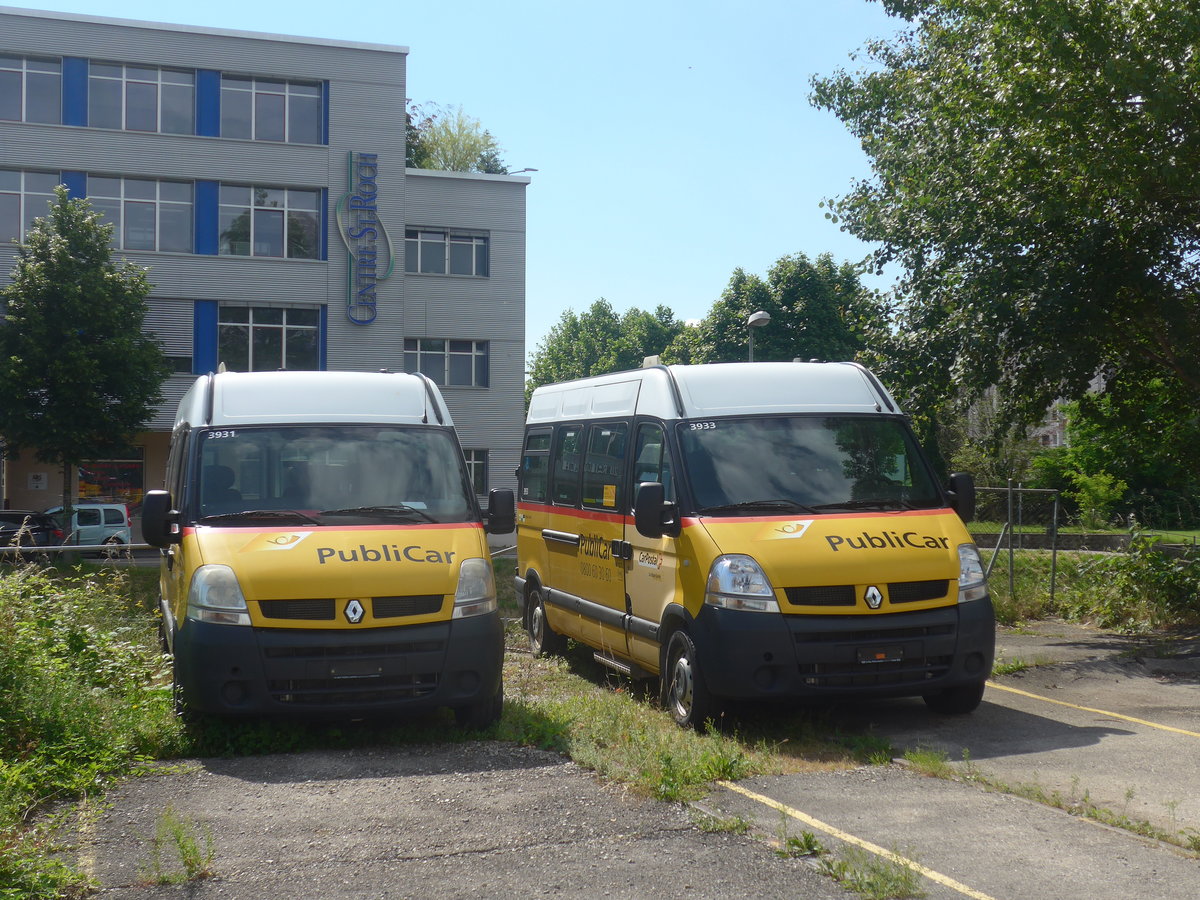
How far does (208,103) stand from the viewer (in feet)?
113

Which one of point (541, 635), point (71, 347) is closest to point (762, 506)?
point (541, 635)

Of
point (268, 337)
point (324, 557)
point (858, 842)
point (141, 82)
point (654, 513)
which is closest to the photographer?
point (858, 842)

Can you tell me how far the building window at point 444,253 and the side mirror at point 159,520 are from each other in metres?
29.8

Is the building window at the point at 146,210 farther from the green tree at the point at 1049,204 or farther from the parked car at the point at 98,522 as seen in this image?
the green tree at the point at 1049,204

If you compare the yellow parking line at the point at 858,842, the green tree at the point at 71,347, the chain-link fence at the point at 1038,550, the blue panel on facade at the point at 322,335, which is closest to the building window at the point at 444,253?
the blue panel on facade at the point at 322,335

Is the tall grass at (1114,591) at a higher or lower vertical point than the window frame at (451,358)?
lower

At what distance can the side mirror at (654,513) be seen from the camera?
28.0 feet

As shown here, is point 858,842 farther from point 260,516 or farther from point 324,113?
point 324,113

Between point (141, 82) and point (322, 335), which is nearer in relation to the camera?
point (141, 82)

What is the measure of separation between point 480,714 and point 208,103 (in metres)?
30.2

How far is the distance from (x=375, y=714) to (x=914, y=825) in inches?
135

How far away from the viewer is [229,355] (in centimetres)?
3484

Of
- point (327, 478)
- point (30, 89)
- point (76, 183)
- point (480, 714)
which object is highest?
point (30, 89)

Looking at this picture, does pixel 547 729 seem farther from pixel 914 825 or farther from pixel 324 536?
pixel 914 825
